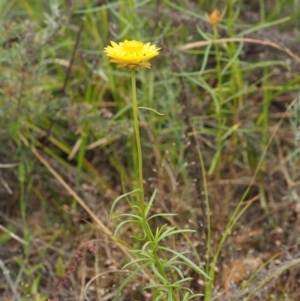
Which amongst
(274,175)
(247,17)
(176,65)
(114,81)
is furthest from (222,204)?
(247,17)

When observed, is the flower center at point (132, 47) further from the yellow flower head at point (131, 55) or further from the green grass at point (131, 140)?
the green grass at point (131, 140)

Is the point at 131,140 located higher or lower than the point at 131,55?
lower

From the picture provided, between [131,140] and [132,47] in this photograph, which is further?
[131,140]

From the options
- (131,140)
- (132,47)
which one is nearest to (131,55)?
(132,47)

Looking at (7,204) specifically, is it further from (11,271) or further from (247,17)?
(247,17)

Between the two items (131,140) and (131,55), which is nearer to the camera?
(131,55)

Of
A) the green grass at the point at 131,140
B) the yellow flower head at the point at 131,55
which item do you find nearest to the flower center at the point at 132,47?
the yellow flower head at the point at 131,55

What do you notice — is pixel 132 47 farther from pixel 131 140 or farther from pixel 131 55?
pixel 131 140

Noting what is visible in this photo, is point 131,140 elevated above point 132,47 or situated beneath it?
situated beneath
